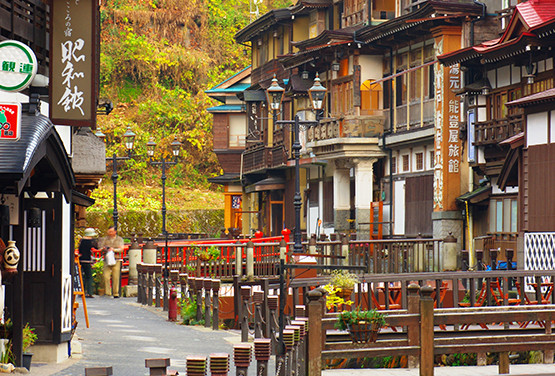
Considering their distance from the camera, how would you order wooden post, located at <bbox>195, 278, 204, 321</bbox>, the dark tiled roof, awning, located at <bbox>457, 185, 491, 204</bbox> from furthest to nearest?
awning, located at <bbox>457, 185, 491, 204</bbox> < wooden post, located at <bbox>195, 278, 204, 321</bbox> < the dark tiled roof

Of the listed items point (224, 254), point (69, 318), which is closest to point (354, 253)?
point (224, 254)

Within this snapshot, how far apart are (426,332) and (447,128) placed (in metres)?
21.6

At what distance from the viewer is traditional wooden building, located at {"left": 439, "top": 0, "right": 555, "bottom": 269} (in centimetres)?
2686

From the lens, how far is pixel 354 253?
30.7 metres

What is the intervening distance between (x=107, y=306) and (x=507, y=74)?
→ 541 inches

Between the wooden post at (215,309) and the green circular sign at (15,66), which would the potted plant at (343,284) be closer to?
the green circular sign at (15,66)

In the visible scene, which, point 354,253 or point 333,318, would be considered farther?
point 354,253

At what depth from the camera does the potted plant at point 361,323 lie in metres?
13.6

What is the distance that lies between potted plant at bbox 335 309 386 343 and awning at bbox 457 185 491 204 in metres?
20.1

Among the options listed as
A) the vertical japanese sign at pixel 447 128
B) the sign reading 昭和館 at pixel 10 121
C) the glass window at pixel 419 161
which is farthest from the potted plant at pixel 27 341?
the glass window at pixel 419 161

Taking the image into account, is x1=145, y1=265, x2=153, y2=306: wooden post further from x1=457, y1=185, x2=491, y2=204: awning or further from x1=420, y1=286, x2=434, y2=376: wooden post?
x1=420, y1=286, x2=434, y2=376: wooden post

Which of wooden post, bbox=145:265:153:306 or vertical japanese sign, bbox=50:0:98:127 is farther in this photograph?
wooden post, bbox=145:265:153:306

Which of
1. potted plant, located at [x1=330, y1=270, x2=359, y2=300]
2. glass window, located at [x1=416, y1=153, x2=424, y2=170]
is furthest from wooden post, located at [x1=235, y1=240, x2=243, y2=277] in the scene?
potted plant, located at [x1=330, y1=270, x2=359, y2=300]

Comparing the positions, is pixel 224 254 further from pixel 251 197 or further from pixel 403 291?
pixel 251 197
